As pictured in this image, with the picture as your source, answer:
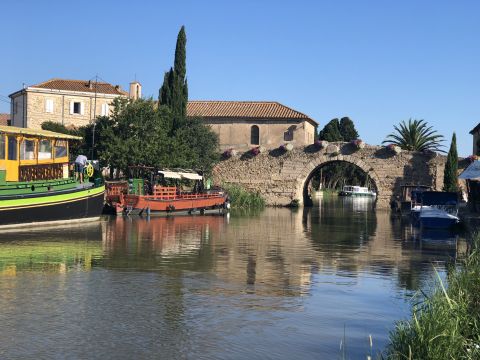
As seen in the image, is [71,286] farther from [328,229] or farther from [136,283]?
[328,229]

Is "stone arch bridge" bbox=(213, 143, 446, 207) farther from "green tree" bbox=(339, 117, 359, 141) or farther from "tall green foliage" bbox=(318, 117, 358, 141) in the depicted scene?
"green tree" bbox=(339, 117, 359, 141)

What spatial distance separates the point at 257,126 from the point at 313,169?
268 inches

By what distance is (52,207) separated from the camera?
1059 inches

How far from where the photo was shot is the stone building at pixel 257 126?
5728 centimetres

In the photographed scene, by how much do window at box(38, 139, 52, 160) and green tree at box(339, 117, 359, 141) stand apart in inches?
3017

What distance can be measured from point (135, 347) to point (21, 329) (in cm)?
185

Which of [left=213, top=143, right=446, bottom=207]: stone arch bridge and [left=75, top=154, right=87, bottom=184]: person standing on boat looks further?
[left=213, top=143, right=446, bottom=207]: stone arch bridge

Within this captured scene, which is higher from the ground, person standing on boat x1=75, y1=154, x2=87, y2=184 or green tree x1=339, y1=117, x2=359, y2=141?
green tree x1=339, y1=117, x2=359, y2=141

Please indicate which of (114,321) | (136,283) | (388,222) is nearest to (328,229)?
(388,222)

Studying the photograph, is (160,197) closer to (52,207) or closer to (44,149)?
(44,149)

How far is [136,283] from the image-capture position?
13969 mm

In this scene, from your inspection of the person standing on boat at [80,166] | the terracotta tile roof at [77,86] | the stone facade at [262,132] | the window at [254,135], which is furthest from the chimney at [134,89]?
the person standing on boat at [80,166]

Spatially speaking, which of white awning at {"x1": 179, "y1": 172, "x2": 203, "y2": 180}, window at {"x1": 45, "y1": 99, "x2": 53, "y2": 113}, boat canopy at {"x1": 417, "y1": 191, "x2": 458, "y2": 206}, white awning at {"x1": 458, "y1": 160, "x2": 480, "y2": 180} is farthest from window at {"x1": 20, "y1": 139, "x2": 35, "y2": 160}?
window at {"x1": 45, "y1": 99, "x2": 53, "y2": 113}

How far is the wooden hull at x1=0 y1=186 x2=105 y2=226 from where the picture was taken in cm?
2495
